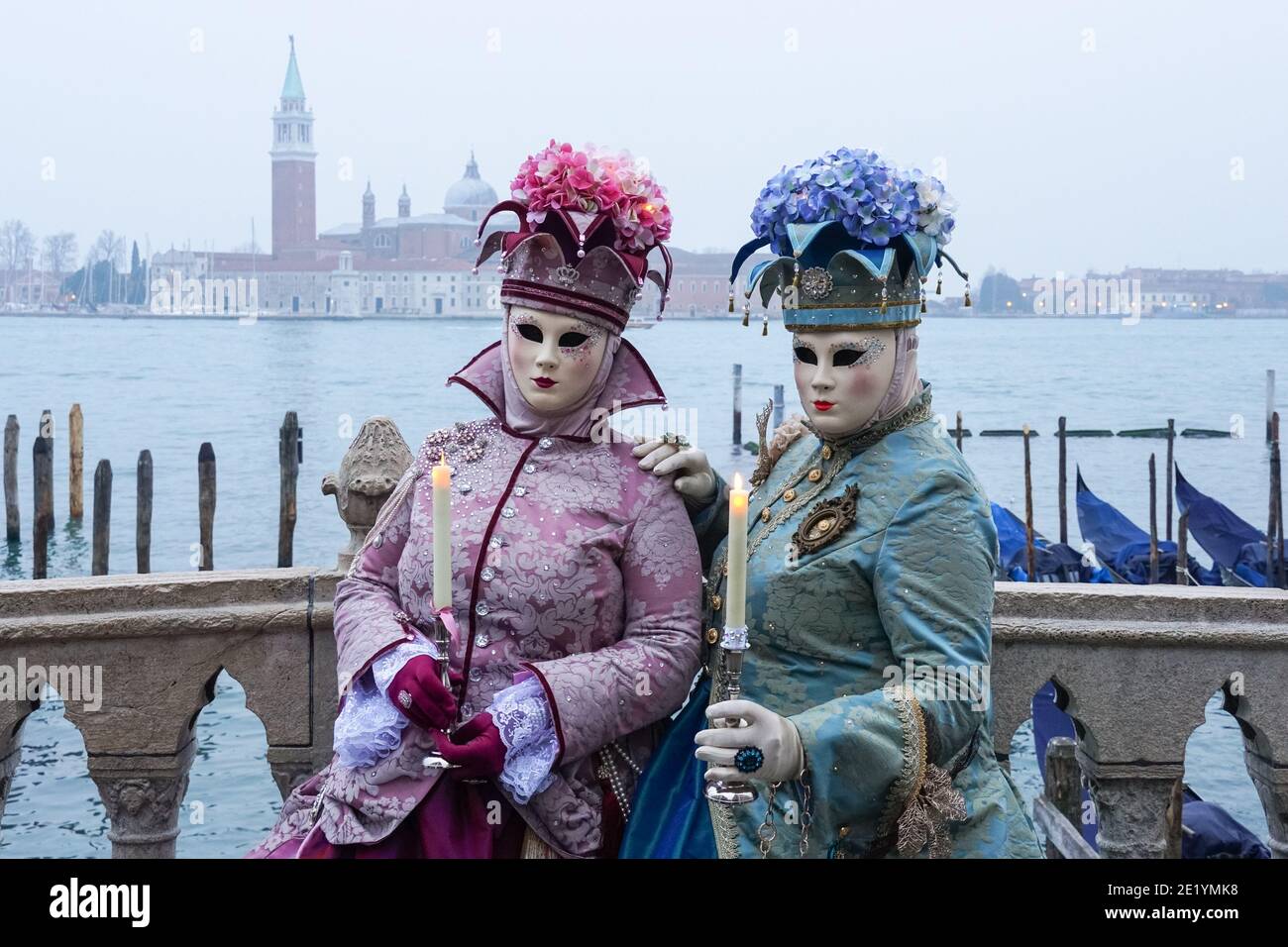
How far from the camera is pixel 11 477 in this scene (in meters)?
21.5

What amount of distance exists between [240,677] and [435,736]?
1.18 meters

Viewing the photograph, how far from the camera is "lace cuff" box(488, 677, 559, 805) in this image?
273cm

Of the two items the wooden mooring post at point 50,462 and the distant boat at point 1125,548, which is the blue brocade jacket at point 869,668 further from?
the wooden mooring post at point 50,462

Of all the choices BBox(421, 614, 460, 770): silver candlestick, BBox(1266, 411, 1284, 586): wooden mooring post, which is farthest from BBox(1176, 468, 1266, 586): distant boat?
BBox(421, 614, 460, 770): silver candlestick

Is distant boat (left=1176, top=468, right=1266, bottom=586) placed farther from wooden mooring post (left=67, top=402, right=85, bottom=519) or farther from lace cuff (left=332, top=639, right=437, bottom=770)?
lace cuff (left=332, top=639, right=437, bottom=770)

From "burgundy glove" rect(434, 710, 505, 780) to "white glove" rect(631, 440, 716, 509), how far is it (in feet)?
1.89

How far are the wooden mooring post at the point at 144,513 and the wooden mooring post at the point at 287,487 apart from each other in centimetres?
146

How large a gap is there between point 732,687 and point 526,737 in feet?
1.79

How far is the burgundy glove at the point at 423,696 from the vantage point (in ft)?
8.63

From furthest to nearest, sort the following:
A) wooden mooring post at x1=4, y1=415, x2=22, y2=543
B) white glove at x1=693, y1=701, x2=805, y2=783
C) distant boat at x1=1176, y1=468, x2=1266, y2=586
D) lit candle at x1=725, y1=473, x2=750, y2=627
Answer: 1. wooden mooring post at x1=4, y1=415, x2=22, y2=543
2. distant boat at x1=1176, y1=468, x2=1266, y2=586
3. white glove at x1=693, y1=701, x2=805, y2=783
4. lit candle at x1=725, y1=473, x2=750, y2=627

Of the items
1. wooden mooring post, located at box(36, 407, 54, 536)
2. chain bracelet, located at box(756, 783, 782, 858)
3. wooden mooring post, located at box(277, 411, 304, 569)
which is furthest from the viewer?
wooden mooring post, located at box(36, 407, 54, 536)

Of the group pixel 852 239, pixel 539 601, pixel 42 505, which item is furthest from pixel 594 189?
pixel 42 505
